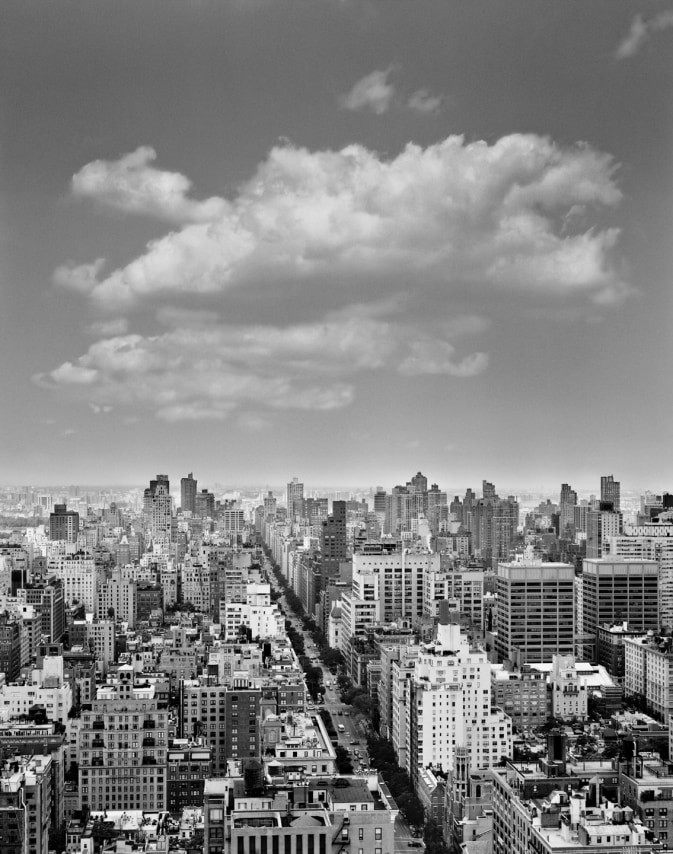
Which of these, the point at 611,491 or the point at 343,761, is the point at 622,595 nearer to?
the point at 611,491

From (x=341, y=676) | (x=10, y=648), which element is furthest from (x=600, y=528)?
(x=10, y=648)

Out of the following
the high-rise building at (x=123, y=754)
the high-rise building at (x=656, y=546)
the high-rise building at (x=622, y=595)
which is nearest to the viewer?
the high-rise building at (x=123, y=754)

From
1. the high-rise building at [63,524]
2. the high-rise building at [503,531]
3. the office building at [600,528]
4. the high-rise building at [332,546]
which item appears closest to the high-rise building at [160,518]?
the high-rise building at [63,524]

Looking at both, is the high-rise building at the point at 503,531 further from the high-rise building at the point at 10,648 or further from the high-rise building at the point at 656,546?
the high-rise building at the point at 10,648

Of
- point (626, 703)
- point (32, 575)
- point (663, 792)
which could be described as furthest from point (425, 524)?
point (663, 792)

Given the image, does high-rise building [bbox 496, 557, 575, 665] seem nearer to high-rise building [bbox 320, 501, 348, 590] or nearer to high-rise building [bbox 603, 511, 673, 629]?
high-rise building [bbox 603, 511, 673, 629]

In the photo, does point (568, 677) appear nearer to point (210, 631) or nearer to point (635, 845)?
point (210, 631)

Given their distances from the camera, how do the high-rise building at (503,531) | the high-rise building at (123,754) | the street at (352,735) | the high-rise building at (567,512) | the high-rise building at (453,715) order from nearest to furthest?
the street at (352,735) → the high-rise building at (123,754) → the high-rise building at (453,715) → the high-rise building at (567,512) → the high-rise building at (503,531)
